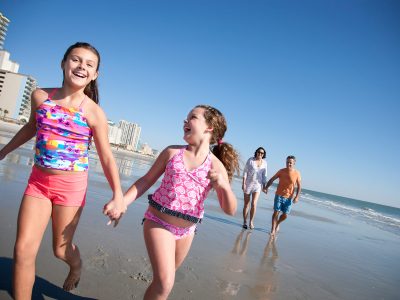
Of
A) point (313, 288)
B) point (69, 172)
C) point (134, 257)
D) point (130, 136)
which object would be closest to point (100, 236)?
point (134, 257)

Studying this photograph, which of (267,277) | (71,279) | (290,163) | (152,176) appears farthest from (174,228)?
(290,163)

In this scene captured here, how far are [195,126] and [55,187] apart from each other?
1.19 meters

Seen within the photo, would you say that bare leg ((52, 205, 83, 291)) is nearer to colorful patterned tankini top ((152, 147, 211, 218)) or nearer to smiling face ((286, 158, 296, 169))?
colorful patterned tankini top ((152, 147, 211, 218))

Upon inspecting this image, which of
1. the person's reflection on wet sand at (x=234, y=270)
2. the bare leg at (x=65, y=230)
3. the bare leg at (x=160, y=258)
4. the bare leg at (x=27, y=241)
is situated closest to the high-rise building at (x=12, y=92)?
the person's reflection on wet sand at (x=234, y=270)

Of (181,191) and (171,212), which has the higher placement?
(181,191)

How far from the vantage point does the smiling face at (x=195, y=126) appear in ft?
8.64

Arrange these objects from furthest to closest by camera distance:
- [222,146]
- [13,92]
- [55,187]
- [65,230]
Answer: [13,92] → [222,146] → [65,230] → [55,187]

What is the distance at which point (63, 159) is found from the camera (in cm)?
240

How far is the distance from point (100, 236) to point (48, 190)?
2293 mm

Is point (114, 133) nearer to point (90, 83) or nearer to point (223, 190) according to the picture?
point (90, 83)

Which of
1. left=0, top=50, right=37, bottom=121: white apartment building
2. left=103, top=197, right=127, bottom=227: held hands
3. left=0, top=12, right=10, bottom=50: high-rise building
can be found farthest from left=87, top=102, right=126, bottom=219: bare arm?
left=0, top=12, right=10, bottom=50: high-rise building

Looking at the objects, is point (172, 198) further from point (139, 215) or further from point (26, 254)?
point (139, 215)

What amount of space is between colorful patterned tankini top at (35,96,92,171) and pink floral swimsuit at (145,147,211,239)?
0.73 m

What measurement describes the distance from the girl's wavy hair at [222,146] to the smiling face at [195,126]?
81mm
